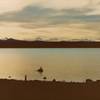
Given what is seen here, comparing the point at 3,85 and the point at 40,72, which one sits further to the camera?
the point at 40,72

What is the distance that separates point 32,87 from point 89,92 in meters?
1.74

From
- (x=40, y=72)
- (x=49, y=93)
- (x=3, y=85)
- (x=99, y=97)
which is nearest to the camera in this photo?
(x=99, y=97)

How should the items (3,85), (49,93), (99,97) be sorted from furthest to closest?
(3,85) → (49,93) → (99,97)

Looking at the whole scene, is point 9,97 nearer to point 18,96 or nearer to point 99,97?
point 18,96

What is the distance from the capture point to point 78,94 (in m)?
10.1

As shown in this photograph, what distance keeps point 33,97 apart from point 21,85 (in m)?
1.81

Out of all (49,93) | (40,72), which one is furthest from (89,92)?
(40,72)

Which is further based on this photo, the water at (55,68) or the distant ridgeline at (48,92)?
the water at (55,68)

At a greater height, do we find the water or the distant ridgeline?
the distant ridgeline

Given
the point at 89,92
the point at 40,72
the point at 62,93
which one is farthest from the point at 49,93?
the point at 40,72

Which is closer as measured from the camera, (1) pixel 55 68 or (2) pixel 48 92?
(2) pixel 48 92

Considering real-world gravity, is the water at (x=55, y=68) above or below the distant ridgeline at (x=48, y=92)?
below

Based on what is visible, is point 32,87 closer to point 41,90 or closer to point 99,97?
point 41,90

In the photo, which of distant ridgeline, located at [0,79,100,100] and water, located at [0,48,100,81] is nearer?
distant ridgeline, located at [0,79,100,100]
